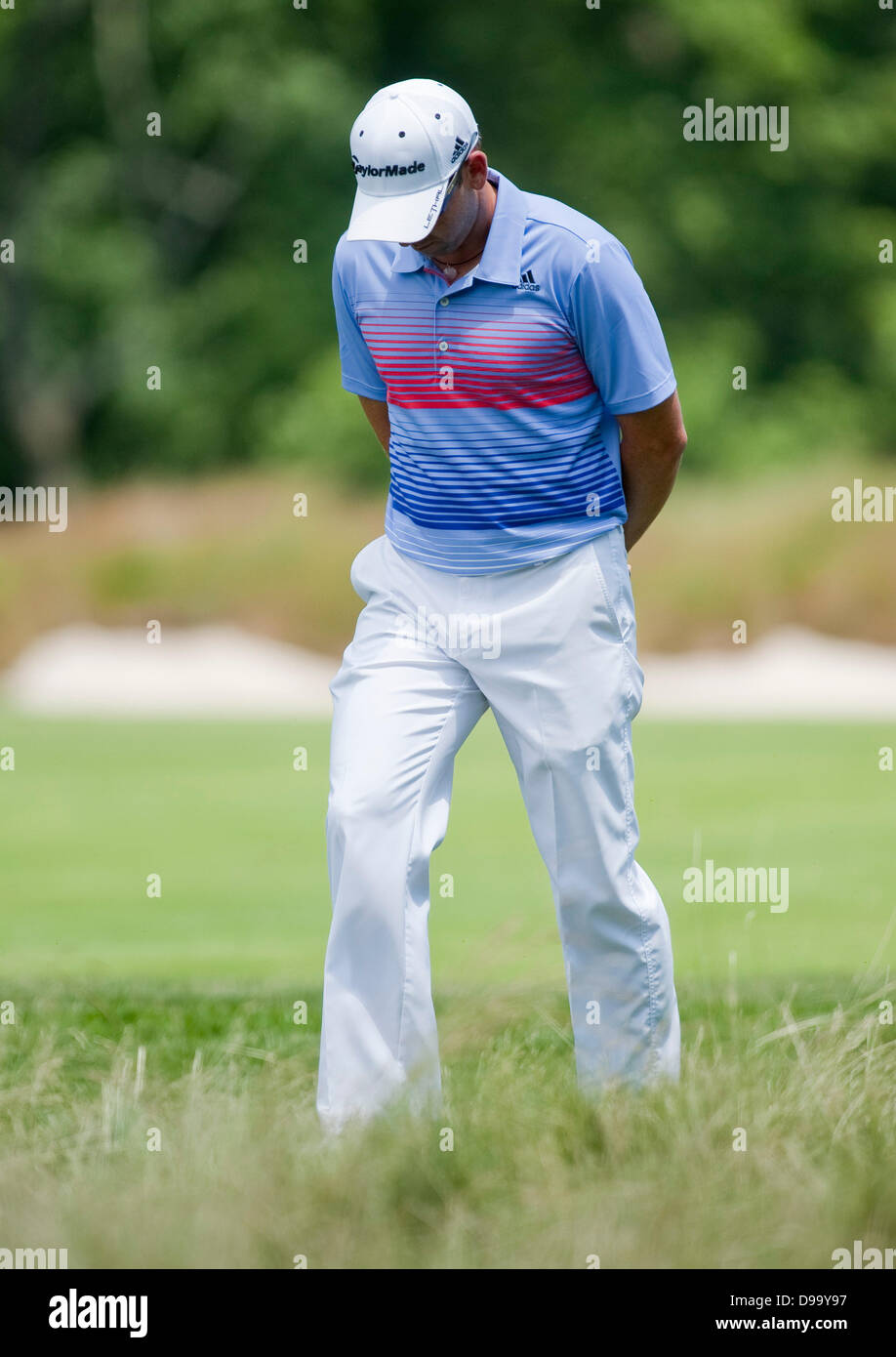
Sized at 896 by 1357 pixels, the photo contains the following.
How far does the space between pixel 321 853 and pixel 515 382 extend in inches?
196

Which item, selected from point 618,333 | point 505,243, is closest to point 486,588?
point 618,333

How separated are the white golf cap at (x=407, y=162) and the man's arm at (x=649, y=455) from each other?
574 millimetres

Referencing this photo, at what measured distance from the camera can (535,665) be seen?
3.52 metres

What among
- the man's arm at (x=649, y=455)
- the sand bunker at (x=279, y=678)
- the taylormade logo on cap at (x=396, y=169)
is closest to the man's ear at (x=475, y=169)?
the taylormade logo on cap at (x=396, y=169)

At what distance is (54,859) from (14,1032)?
372 cm

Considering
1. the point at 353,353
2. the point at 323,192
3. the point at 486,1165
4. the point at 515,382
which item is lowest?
the point at 486,1165

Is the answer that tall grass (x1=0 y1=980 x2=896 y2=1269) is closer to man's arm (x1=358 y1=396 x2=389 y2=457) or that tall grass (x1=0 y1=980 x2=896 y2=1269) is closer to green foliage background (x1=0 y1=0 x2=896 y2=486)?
man's arm (x1=358 y1=396 x2=389 y2=457)

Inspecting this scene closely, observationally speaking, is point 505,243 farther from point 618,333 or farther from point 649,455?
point 649,455

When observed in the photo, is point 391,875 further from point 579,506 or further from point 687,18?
point 687,18

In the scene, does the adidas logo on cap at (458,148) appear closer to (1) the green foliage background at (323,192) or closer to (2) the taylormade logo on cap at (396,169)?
(2) the taylormade logo on cap at (396,169)

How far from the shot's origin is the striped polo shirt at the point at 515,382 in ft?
11.3

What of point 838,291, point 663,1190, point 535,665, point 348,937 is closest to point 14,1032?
point 348,937

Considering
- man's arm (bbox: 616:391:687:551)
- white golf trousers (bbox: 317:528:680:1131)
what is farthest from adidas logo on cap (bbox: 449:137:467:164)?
white golf trousers (bbox: 317:528:680:1131)

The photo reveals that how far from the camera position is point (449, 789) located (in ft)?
12.1
